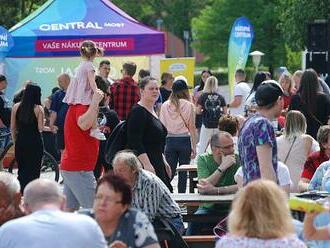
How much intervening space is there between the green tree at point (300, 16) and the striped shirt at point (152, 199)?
33.6 metres

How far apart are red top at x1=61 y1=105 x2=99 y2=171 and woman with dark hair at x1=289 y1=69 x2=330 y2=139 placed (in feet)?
10.6

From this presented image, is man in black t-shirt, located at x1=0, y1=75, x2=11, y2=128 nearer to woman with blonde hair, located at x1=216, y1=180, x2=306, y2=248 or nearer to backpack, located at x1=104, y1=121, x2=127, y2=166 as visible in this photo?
backpack, located at x1=104, y1=121, x2=127, y2=166

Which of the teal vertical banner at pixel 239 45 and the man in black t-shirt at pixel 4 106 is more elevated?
the teal vertical banner at pixel 239 45

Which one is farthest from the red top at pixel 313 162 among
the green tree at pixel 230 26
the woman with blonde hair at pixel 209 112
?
the green tree at pixel 230 26

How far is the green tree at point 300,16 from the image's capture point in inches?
1714

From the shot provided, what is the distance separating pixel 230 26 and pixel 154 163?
212ft

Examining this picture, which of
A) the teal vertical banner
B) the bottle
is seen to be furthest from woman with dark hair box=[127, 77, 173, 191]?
the teal vertical banner

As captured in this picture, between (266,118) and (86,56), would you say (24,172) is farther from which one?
(266,118)

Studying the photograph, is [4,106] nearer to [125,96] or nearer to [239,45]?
[125,96]

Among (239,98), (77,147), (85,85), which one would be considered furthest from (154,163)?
(239,98)

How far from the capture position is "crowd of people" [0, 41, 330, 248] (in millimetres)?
6137

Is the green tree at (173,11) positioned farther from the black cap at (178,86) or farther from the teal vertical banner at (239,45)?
the black cap at (178,86)

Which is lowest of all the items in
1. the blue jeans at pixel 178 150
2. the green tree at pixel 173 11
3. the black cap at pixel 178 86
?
the blue jeans at pixel 178 150

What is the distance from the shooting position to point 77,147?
11125mm
